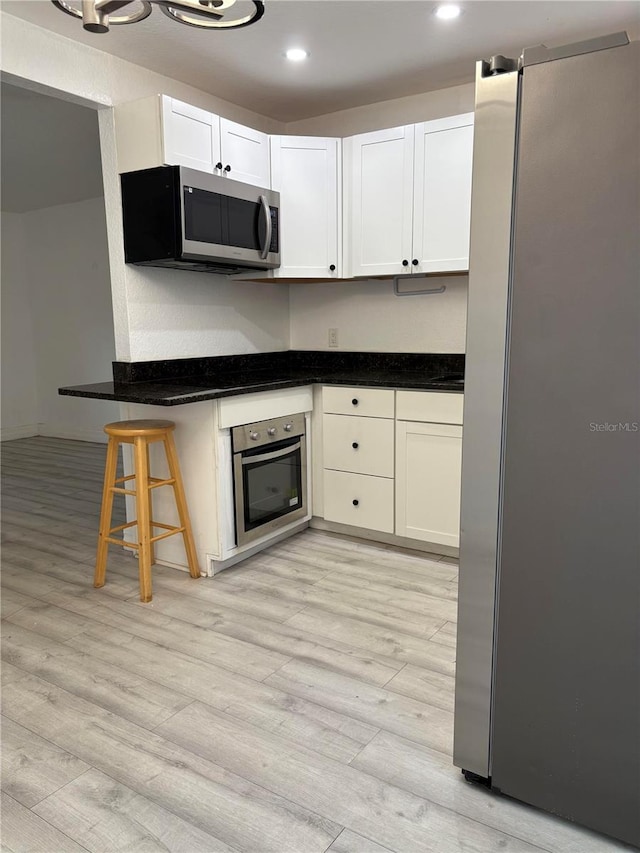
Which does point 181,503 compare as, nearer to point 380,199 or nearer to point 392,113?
point 380,199

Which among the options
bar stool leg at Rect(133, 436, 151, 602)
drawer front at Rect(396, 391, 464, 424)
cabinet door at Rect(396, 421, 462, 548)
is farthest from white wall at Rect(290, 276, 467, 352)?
bar stool leg at Rect(133, 436, 151, 602)

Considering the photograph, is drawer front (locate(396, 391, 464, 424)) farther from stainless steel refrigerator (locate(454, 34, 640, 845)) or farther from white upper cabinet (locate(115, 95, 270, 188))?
stainless steel refrigerator (locate(454, 34, 640, 845))

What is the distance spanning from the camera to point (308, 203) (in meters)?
3.50

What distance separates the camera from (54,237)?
6.59 metres

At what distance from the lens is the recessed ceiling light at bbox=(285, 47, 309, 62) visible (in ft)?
9.43

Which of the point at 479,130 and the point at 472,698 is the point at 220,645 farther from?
the point at 479,130

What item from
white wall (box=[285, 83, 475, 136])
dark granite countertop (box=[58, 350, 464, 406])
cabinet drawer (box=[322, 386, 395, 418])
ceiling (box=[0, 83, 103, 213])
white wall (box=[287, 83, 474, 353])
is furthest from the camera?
ceiling (box=[0, 83, 103, 213])

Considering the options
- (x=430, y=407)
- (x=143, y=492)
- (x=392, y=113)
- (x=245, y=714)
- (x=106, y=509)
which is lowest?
(x=245, y=714)

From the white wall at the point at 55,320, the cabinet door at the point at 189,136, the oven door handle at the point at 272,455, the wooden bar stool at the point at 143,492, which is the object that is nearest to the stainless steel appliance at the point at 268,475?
the oven door handle at the point at 272,455

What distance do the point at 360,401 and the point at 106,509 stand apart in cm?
139

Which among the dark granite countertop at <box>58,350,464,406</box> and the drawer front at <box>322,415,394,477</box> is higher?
the dark granite countertop at <box>58,350,464,406</box>

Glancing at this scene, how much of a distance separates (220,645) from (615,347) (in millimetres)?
1781

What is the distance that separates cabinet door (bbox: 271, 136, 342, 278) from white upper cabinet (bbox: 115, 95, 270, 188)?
12.4 inches

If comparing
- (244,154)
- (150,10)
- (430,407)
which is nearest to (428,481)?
(430,407)
